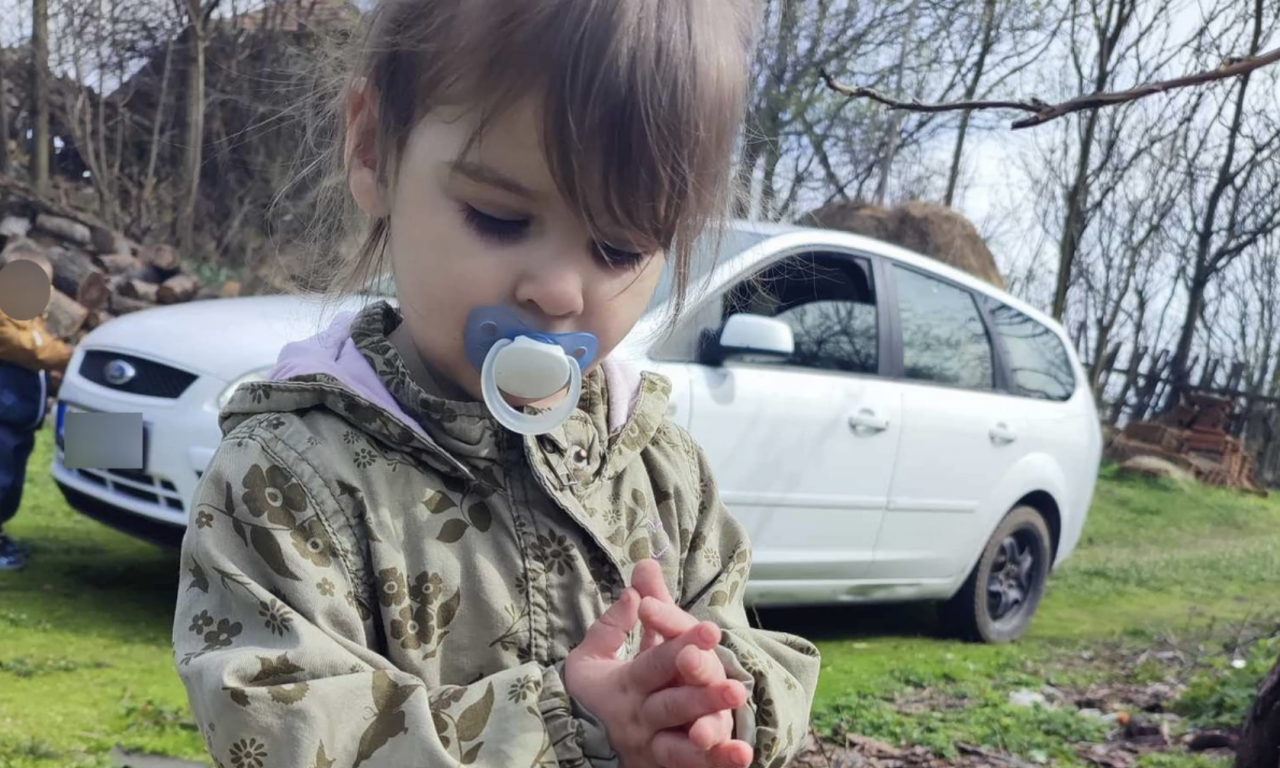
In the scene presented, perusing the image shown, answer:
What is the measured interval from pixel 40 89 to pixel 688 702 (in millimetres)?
8450

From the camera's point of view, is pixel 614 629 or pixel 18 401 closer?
pixel 614 629

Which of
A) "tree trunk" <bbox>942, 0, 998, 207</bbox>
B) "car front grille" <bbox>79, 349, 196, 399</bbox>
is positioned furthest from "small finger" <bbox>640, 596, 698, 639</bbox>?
"tree trunk" <bbox>942, 0, 998, 207</bbox>

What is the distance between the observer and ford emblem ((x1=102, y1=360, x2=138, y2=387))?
3562 millimetres

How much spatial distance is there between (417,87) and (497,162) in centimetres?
14

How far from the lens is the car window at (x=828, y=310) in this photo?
4230mm

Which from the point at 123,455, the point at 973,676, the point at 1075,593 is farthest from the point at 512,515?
the point at 1075,593

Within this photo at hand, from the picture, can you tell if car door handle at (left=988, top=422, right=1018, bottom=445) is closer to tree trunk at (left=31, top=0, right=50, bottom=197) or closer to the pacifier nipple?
the pacifier nipple

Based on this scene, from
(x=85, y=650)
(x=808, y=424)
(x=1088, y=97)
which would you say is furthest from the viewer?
(x=808, y=424)

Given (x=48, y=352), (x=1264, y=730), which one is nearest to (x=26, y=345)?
(x=48, y=352)

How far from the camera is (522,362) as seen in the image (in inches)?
41.0

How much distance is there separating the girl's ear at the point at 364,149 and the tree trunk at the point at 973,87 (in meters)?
3.49

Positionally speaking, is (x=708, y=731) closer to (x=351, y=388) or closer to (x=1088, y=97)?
(x=351, y=388)

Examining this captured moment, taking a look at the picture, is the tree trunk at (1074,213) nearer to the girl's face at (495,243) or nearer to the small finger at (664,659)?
the girl's face at (495,243)

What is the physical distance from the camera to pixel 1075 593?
21.7ft
